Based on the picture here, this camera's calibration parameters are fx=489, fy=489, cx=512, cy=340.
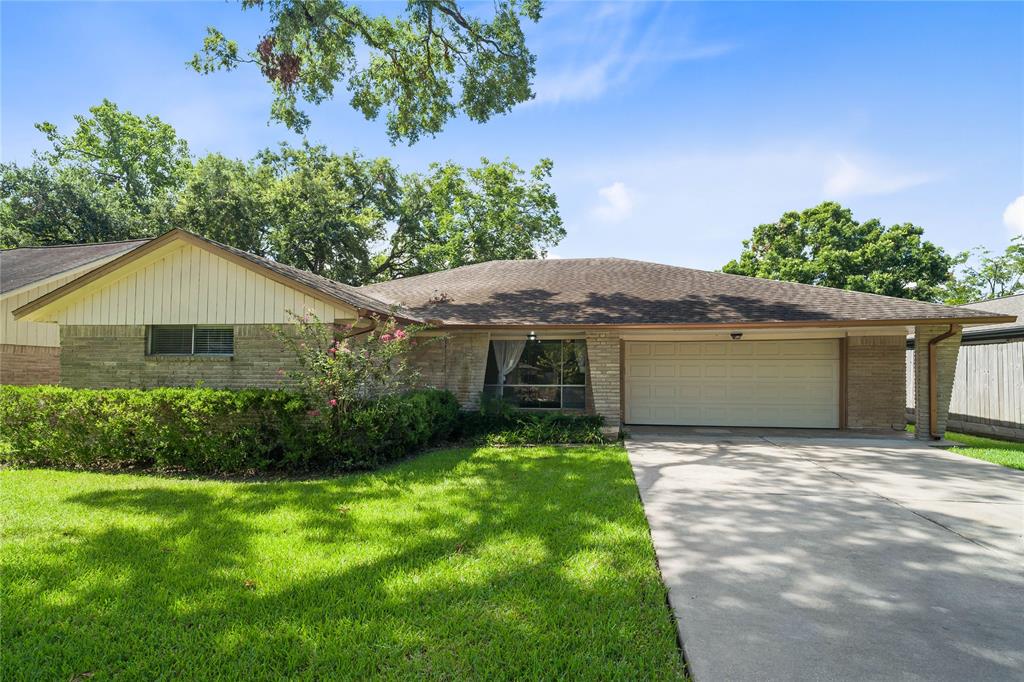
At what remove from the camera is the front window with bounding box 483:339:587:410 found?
1171 centimetres

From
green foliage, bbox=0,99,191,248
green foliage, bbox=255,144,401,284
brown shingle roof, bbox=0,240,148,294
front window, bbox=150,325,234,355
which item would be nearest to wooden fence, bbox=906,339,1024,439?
front window, bbox=150,325,234,355

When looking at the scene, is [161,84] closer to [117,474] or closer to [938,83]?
[117,474]

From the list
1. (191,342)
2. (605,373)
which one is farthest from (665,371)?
(191,342)

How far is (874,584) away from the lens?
367 cm

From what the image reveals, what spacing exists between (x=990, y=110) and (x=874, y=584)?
10187mm

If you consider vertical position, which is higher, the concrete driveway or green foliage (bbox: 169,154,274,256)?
green foliage (bbox: 169,154,274,256)

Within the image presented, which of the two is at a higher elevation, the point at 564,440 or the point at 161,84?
the point at 161,84

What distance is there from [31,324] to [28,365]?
1.13 m

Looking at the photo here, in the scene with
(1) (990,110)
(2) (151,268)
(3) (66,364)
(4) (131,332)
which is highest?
(1) (990,110)

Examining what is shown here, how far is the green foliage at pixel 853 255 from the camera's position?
27469mm

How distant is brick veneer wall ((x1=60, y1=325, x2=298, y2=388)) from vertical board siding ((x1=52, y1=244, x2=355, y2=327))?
268 mm

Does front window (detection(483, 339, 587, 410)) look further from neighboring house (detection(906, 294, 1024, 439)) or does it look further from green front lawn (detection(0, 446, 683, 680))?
neighboring house (detection(906, 294, 1024, 439))

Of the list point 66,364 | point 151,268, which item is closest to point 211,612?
point 151,268

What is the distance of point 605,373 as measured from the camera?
10828 millimetres
